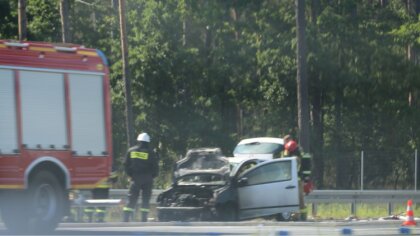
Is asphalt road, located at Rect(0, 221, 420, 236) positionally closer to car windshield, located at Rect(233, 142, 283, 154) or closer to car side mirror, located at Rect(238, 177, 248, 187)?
car side mirror, located at Rect(238, 177, 248, 187)

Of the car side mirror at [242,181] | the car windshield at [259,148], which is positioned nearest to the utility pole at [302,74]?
the car windshield at [259,148]

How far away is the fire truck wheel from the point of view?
15.5m

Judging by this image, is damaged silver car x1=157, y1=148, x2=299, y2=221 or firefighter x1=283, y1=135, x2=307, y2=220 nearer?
damaged silver car x1=157, y1=148, x2=299, y2=221

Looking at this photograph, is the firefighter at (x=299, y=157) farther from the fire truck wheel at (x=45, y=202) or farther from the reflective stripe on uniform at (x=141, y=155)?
the fire truck wheel at (x=45, y=202)

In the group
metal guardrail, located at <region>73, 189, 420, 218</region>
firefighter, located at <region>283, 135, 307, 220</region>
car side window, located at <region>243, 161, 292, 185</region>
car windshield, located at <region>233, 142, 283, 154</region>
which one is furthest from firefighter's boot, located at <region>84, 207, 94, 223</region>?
car windshield, located at <region>233, 142, 283, 154</region>

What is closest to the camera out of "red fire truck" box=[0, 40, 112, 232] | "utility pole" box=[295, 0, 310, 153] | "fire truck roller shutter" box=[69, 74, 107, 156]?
"red fire truck" box=[0, 40, 112, 232]

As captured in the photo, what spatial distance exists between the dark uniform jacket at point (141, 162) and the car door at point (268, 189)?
1.99m

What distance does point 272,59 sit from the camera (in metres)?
43.6

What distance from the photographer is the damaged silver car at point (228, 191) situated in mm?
21266

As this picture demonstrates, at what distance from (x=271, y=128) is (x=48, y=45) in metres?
30.4

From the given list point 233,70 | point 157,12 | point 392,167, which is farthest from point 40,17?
point 392,167

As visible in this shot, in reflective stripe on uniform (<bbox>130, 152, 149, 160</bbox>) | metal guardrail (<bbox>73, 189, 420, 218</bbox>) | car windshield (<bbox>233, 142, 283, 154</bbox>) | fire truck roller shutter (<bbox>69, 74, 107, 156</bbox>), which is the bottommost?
metal guardrail (<bbox>73, 189, 420, 218</bbox>)

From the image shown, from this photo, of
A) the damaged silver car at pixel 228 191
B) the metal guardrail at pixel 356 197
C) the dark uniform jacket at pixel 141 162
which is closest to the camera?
the dark uniform jacket at pixel 141 162

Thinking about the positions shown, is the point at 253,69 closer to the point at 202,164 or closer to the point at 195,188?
the point at 202,164
